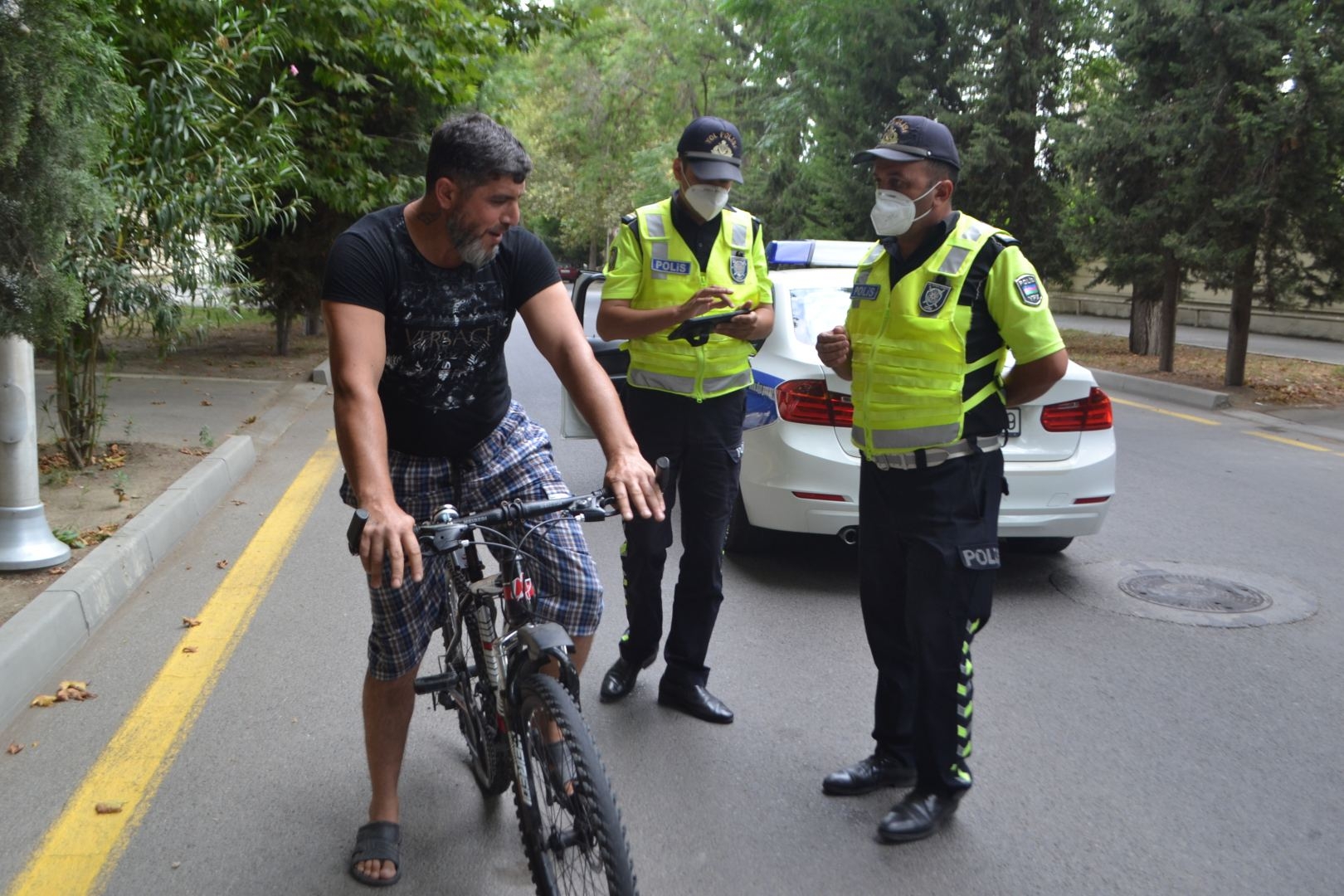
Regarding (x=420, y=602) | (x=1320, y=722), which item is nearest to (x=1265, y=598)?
(x=1320, y=722)

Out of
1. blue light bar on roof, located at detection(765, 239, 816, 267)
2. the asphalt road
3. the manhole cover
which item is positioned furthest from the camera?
blue light bar on roof, located at detection(765, 239, 816, 267)

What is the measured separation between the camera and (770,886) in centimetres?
335

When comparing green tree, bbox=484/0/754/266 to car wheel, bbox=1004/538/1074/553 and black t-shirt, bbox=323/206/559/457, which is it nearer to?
car wheel, bbox=1004/538/1074/553

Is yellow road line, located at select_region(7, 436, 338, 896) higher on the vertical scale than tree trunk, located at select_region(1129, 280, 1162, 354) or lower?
lower

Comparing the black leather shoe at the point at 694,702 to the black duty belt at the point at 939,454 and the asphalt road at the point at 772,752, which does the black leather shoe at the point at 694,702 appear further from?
the black duty belt at the point at 939,454

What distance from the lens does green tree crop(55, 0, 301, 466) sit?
7.96 m

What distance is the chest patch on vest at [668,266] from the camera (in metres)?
4.50

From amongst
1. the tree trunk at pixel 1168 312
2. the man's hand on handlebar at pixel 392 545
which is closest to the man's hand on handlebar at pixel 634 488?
the man's hand on handlebar at pixel 392 545

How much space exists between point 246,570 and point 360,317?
3.75m

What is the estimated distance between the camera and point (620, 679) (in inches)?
188

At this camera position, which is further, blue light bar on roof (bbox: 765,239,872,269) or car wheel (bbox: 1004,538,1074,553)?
blue light bar on roof (bbox: 765,239,872,269)

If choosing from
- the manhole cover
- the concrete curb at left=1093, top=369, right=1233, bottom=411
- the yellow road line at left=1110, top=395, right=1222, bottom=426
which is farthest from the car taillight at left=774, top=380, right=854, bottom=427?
the concrete curb at left=1093, top=369, right=1233, bottom=411

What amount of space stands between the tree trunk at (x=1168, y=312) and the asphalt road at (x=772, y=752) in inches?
431

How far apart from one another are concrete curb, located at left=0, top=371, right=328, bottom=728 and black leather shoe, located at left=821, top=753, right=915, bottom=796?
2.75 metres
